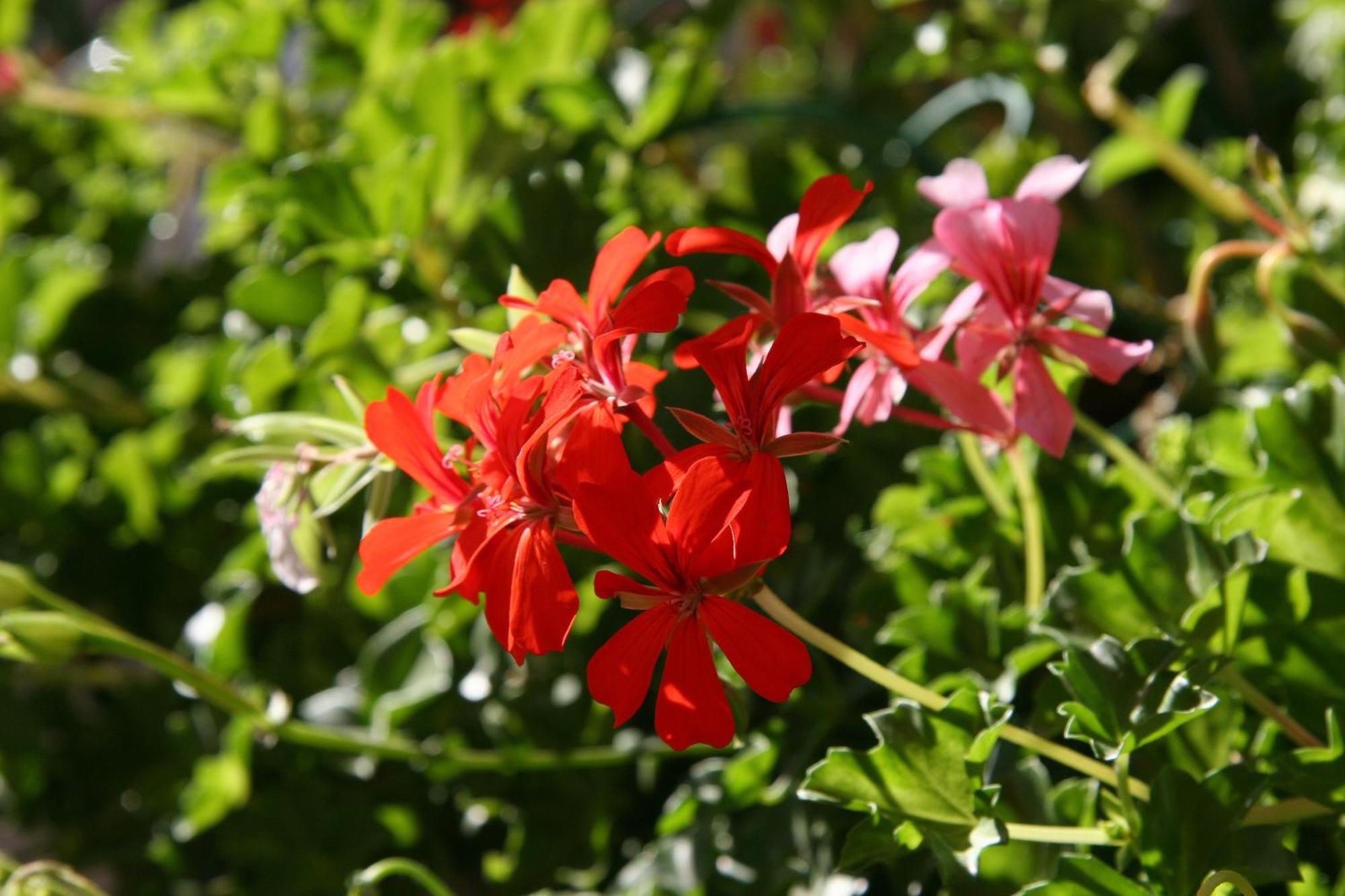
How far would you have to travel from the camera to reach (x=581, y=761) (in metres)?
0.63

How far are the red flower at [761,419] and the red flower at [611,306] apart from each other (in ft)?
0.08

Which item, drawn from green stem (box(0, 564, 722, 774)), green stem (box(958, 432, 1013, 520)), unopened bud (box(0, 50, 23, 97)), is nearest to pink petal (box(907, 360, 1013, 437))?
green stem (box(958, 432, 1013, 520))

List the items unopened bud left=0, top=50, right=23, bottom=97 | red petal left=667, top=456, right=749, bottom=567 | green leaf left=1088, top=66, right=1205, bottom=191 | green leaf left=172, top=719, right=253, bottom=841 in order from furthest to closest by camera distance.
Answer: unopened bud left=0, top=50, right=23, bottom=97 → green leaf left=1088, top=66, right=1205, bottom=191 → green leaf left=172, top=719, right=253, bottom=841 → red petal left=667, top=456, right=749, bottom=567

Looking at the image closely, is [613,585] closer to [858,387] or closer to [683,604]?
[683,604]

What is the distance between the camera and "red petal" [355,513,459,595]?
0.40 m

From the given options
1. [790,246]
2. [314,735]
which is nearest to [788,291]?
[790,246]

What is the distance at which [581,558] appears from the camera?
0.65 metres

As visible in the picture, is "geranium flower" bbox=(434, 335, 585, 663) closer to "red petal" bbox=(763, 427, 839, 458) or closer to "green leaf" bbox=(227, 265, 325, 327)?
"red petal" bbox=(763, 427, 839, 458)

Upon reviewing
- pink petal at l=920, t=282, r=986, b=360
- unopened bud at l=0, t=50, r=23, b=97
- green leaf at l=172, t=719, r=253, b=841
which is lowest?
green leaf at l=172, t=719, r=253, b=841

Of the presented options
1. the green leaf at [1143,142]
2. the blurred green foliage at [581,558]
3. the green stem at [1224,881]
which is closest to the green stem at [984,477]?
the blurred green foliage at [581,558]

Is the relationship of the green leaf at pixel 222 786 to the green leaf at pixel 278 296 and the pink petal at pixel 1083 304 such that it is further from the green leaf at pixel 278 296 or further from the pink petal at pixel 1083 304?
the pink petal at pixel 1083 304

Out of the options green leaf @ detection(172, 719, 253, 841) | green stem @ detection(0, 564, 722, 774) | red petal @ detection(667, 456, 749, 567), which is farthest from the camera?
green leaf @ detection(172, 719, 253, 841)

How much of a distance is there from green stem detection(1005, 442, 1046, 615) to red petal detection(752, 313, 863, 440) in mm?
165

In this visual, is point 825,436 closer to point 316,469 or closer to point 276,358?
point 316,469
